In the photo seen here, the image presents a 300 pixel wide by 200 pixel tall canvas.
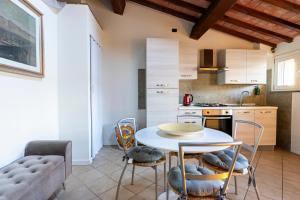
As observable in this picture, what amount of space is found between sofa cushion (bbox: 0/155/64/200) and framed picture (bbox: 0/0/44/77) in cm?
91

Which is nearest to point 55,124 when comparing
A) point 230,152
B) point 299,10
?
point 230,152

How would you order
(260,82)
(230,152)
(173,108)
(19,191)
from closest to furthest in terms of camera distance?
(19,191)
(230,152)
(173,108)
(260,82)

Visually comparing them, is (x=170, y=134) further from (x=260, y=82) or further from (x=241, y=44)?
(x=241, y=44)

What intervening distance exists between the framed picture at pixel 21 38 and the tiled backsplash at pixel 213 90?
2.79 metres

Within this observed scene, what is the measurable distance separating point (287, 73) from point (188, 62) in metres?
2.05

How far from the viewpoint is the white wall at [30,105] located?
66.6 inches

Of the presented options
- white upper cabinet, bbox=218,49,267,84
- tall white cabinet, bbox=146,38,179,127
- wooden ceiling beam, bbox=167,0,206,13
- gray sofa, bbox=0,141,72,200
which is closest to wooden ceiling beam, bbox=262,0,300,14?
wooden ceiling beam, bbox=167,0,206,13

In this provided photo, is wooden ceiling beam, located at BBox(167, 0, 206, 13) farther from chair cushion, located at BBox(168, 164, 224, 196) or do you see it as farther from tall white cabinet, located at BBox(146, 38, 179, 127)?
chair cushion, located at BBox(168, 164, 224, 196)

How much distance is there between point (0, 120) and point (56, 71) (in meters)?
1.19

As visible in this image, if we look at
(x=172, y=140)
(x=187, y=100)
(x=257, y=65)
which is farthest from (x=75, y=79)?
(x=257, y=65)

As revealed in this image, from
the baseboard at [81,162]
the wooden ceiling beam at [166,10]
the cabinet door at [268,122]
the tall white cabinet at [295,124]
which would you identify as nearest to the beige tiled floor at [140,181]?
the baseboard at [81,162]

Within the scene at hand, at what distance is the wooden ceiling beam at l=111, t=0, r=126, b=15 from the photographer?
3.17m

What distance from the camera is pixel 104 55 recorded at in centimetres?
377

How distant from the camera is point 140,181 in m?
2.24
